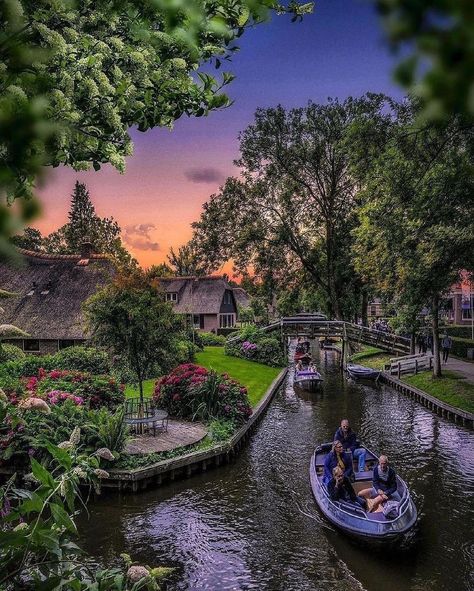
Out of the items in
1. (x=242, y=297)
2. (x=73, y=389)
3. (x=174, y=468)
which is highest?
(x=242, y=297)

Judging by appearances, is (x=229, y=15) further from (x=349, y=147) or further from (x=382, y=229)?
(x=349, y=147)

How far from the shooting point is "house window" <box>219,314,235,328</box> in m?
63.8

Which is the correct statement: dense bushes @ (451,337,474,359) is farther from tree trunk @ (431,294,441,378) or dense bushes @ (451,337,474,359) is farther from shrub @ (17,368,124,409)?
shrub @ (17,368,124,409)

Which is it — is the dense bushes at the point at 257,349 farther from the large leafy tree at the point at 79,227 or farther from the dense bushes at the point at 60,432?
the large leafy tree at the point at 79,227

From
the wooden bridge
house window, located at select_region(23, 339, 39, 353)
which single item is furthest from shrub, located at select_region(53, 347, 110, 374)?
the wooden bridge

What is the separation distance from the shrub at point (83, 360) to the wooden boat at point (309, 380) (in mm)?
13239

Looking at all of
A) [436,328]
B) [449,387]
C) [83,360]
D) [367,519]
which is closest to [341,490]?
[367,519]

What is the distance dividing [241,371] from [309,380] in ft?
18.2

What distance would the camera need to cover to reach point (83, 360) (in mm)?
26906

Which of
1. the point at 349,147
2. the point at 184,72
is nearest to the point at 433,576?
the point at 184,72

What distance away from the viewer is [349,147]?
2484 cm

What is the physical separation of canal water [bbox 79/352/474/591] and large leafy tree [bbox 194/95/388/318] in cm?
2883

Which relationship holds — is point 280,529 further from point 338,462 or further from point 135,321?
point 135,321

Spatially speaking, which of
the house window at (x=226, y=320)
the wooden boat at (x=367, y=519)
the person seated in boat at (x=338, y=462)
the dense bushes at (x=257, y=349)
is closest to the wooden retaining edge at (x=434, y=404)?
the dense bushes at (x=257, y=349)
